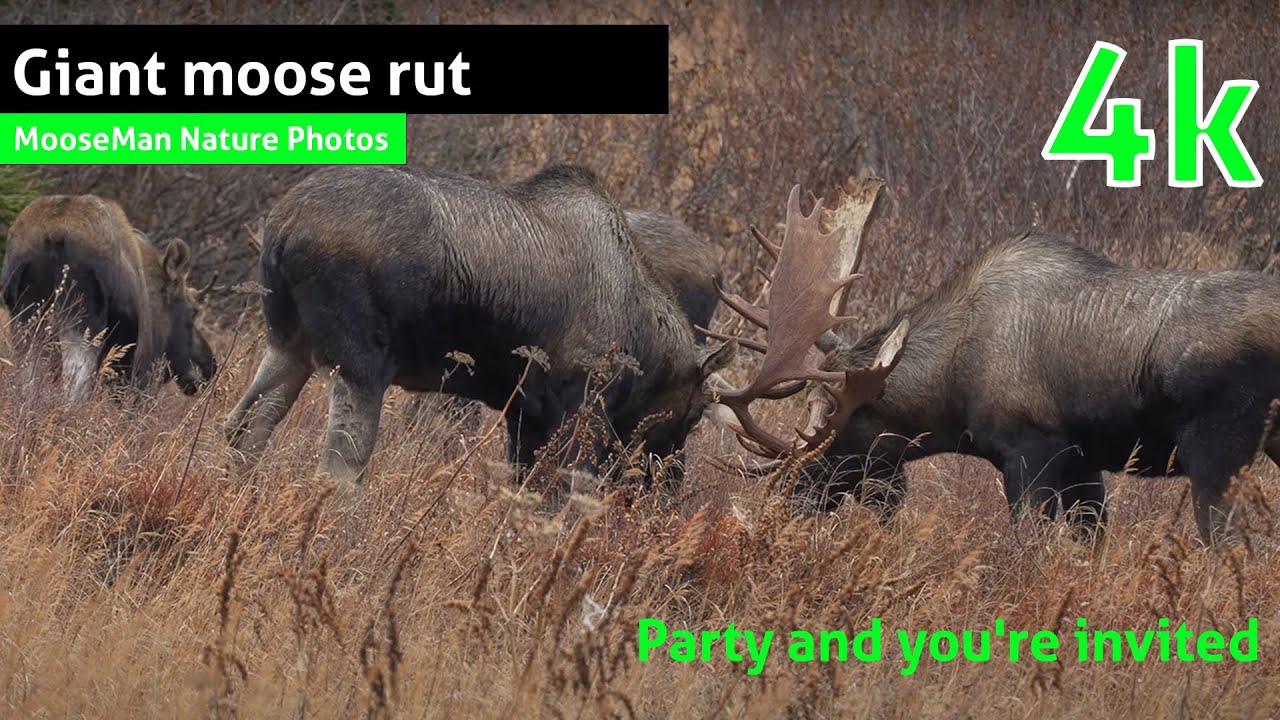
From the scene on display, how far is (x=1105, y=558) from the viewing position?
7.15 meters

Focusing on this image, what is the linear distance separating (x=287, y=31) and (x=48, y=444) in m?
6.89

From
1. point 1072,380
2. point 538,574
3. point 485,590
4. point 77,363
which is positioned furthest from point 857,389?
point 77,363

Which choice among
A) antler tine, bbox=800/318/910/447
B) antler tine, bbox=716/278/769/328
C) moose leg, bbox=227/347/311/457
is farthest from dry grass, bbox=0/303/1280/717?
antler tine, bbox=716/278/769/328

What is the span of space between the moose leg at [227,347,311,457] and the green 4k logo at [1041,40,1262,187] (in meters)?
7.53

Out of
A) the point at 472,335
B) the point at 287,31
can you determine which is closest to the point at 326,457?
the point at 472,335

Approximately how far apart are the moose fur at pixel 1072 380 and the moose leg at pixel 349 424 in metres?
2.14

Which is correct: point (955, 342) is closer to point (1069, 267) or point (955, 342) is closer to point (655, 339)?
point (1069, 267)

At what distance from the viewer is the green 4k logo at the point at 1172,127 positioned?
14.0 m

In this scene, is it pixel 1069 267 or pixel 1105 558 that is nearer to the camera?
pixel 1105 558

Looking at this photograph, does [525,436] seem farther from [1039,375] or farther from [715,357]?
[1039,375]

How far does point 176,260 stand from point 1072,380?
5173 millimetres

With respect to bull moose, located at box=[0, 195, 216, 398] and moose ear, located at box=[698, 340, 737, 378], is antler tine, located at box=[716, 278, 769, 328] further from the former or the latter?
bull moose, located at box=[0, 195, 216, 398]

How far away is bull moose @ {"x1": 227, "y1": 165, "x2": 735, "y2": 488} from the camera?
757cm

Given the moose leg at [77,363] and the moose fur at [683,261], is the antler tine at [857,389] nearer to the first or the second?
the moose fur at [683,261]
